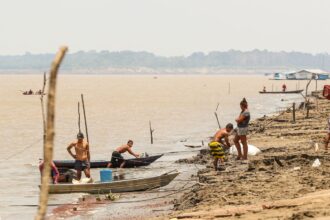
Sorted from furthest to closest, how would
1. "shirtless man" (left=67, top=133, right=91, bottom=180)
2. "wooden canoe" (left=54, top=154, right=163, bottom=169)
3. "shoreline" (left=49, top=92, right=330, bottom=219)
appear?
"wooden canoe" (left=54, top=154, right=163, bottom=169)
"shirtless man" (left=67, top=133, right=91, bottom=180)
"shoreline" (left=49, top=92, right=330, bottom=219)

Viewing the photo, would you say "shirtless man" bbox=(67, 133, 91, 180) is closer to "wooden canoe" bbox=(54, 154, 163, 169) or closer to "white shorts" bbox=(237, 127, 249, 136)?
"white shorts" bbox=(237, 127, 249, 136)

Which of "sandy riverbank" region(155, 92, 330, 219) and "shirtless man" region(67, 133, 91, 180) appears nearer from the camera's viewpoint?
"sandy riverbank" region(155, 92, 330, 219)

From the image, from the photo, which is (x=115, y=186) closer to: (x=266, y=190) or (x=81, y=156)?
(x=81, y=156)

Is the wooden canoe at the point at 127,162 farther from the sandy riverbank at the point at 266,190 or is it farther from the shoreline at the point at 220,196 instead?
the sandy riverbank at the point at 266,190

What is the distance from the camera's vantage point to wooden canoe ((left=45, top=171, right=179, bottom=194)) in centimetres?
1753

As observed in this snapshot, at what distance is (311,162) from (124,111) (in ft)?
162

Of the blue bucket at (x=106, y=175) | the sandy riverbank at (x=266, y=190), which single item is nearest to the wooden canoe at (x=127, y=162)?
the sandy riverbank at (x=266, y=190)

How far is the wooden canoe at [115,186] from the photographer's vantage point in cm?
1753

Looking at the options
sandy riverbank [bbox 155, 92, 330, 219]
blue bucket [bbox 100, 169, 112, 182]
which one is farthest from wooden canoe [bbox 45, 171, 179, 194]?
sandy riverbank [bbox 155, 92, 330, 219]

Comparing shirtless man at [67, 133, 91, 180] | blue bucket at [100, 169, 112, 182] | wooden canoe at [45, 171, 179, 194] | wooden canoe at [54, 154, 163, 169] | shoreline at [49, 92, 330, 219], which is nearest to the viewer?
shoreline at [49, 92, 330, 219]

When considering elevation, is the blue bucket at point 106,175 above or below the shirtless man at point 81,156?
below

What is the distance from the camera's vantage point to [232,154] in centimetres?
2136

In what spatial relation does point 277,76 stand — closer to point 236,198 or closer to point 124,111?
point 124,111

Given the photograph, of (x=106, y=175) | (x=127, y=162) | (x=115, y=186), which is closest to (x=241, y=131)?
(x=115, y=186)
